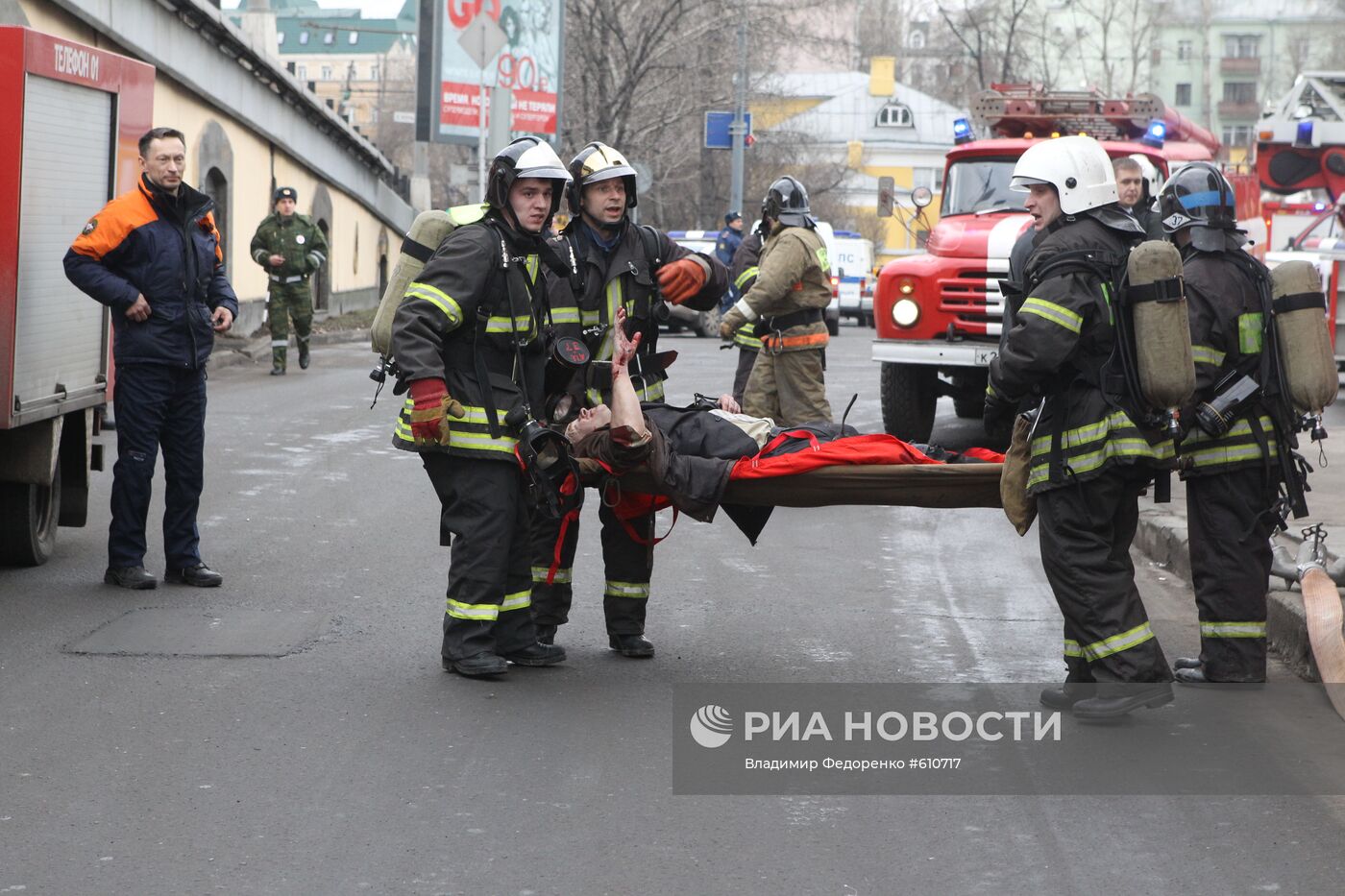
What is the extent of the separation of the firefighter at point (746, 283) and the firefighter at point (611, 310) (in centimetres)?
427

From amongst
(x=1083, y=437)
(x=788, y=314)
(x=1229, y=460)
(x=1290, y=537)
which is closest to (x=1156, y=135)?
(x=788, y=314)

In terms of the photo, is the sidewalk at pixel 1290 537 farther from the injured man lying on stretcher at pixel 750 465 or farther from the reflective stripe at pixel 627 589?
the reflective stripe at pixel 627 589

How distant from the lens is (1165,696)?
5.95m

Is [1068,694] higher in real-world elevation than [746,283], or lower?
lower

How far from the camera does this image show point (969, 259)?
13438 millimetres

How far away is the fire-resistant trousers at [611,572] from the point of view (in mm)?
6973

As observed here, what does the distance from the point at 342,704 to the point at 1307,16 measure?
354ft

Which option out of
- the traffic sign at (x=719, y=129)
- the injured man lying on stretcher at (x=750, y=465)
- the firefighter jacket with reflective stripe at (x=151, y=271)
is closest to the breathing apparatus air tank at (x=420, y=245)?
the injured man lying on stretcher at (x=750, y=465)

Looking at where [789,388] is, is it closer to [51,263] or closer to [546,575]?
[546,575]

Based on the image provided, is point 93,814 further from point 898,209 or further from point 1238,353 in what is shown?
point 898,209

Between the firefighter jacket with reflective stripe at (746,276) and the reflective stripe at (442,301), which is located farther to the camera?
the firefighter jacket with reflective stripe at (746,276)

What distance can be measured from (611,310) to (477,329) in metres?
0.65

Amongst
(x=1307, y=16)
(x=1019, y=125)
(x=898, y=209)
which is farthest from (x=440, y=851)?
(x=1307, y=16)

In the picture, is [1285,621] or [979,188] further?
[979,188]
